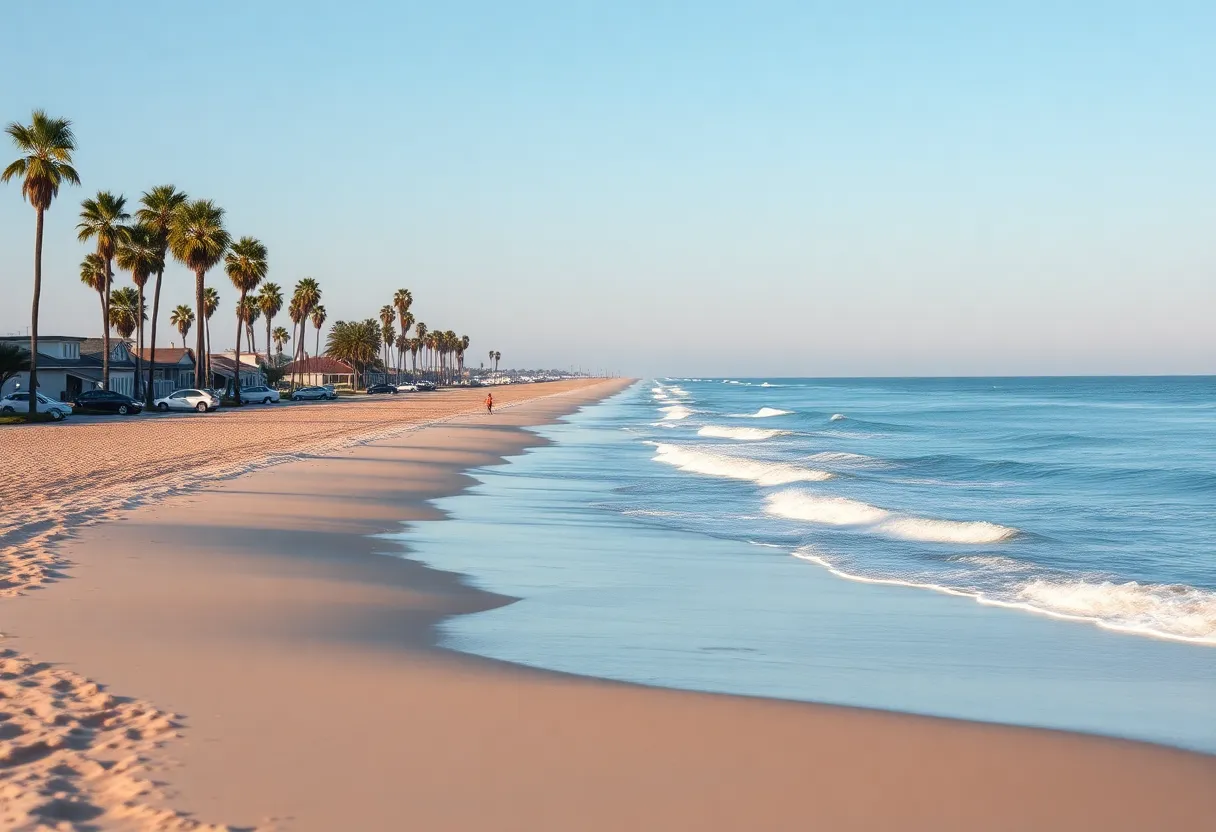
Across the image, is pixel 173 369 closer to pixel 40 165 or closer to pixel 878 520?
pixel 40 165

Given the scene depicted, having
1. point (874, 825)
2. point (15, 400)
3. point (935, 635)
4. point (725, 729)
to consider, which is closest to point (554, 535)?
point (935, 635)

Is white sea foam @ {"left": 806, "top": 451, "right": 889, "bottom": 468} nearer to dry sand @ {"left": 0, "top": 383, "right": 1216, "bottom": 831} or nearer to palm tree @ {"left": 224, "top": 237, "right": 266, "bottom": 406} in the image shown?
dry sand @ {"left": 0, "top": 383, "right": 1216, "bottom": 831}

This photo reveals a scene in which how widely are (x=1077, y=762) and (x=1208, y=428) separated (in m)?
57.3

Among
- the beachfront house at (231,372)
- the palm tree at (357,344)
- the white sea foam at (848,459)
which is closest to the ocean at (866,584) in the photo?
the white sea foam at (848,459)

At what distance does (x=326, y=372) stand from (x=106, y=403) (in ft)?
298

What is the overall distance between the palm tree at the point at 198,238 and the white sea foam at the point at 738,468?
42.0 meters

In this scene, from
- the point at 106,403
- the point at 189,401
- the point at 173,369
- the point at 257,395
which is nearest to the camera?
the point at 106,403

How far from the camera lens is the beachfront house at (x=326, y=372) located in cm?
14538

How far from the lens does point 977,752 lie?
6.73 m

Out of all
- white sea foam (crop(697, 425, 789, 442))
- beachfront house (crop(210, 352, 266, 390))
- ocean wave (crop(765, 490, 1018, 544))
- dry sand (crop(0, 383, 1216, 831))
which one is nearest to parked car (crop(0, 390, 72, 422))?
white sea foam (crop(697, 425, 789, 442))

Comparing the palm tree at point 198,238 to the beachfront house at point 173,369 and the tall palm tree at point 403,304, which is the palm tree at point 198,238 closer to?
the beachfront house at point 173,369

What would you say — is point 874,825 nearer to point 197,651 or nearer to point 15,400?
point 197,651

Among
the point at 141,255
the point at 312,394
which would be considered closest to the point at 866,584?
the point at 141,255

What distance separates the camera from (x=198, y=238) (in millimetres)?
68438
